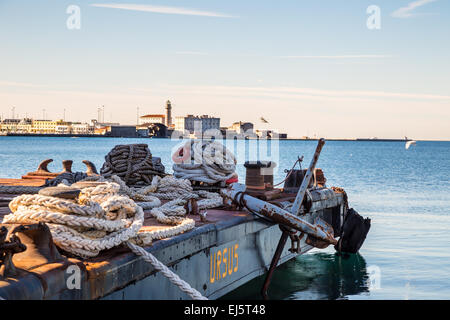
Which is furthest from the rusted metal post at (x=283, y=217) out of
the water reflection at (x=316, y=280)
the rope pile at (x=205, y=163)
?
the rope pile at (x=205, y=163)

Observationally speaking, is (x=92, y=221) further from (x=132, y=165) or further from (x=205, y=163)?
(x=205, y=163)

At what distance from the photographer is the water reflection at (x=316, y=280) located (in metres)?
9.95

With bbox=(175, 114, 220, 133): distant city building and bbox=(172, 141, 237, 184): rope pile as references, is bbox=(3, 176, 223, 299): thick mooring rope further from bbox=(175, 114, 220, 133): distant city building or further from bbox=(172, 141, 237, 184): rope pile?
bbox=(175, 114, 220, 133): distant city building

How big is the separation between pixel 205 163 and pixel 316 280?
363cm

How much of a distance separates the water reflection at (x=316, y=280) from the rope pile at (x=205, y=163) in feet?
6.37

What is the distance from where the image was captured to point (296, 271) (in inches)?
472

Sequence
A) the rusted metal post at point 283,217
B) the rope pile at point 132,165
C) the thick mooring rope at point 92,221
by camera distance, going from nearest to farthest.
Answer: the thick mooring rope at point 92,221 → the rusted metal post at point 283,217 → the rope pile at point 132,165

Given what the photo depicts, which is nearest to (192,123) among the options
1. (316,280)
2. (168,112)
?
(168,112)

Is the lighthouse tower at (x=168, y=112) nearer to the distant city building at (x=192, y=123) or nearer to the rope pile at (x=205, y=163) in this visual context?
the distant city building at (x=192, y=123)

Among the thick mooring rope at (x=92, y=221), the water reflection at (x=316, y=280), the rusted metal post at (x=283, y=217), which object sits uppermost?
the thick mooring rope at (x=92, y=221)

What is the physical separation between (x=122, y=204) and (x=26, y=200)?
92 cm

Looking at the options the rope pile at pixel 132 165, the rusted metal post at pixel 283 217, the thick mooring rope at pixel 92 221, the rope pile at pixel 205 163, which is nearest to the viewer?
the thick mooring rope at pixel 92 221
